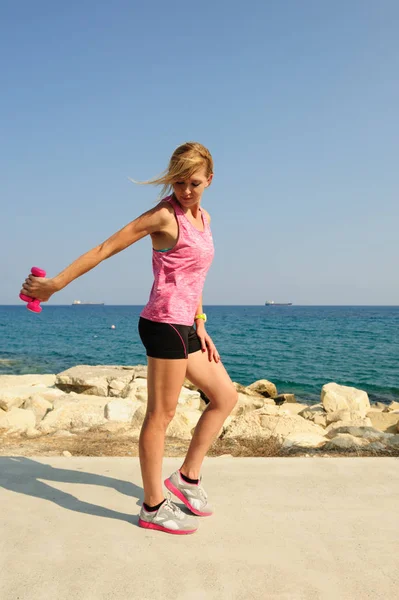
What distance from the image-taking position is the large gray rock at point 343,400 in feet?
36.4

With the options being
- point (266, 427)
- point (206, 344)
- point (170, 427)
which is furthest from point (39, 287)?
point (266, 427)

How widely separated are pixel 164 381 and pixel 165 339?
0.23m

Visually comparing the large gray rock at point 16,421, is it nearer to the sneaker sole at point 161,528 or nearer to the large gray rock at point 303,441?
the large gray rock at point 303,441

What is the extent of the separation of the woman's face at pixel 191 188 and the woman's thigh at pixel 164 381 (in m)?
0.87

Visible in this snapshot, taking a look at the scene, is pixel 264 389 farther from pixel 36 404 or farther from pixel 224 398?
pixel 224 398

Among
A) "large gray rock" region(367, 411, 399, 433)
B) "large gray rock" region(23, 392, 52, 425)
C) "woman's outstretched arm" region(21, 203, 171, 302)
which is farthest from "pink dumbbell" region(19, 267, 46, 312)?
"large gray rock" region(367, 411, 399, 433)

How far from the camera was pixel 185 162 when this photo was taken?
2797 mm

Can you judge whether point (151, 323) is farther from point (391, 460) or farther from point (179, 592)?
point (391, 460)

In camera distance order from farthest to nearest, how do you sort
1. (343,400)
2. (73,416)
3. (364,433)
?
(343,400), (73,416), (364,433)

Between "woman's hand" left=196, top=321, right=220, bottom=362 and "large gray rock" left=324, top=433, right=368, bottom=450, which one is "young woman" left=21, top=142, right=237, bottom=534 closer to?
"woman's hand" left=196, top=321, right=220, bottom=362

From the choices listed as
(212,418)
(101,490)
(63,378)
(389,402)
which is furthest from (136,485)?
(389,402)

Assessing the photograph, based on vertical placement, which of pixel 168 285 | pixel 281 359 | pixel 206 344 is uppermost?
pixel 168 285

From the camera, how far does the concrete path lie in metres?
2.28

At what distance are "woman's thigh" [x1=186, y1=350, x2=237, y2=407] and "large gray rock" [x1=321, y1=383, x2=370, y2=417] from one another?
8310mm
